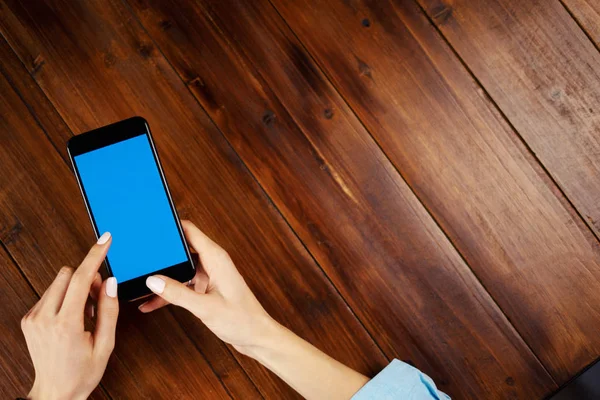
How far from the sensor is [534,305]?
853mm

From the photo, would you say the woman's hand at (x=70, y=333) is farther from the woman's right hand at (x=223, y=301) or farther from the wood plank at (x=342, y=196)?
the wood plank at (x=342, y=196)

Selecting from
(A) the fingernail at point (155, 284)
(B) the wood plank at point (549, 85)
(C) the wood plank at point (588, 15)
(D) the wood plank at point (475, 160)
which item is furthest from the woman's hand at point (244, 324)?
(C) the wood plank at point (588, 15)

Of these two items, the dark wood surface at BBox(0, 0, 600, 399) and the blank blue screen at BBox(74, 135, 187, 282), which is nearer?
the blank blue screen at BBox(74, 135, 187, 282)

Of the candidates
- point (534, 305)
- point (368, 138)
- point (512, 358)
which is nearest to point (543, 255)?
point (534, 305)

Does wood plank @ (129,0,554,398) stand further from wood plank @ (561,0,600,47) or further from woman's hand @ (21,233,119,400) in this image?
wood plank @ (561,0,600,47)

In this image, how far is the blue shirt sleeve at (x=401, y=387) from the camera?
722mm

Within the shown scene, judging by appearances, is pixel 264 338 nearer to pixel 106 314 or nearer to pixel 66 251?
pixel 106 314

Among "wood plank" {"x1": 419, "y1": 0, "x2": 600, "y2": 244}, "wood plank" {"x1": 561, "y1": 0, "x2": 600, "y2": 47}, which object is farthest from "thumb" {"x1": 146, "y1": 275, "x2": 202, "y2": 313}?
"wood plank" {"x1": 561, "y1": 0, "x2": 600, "y2": 47}

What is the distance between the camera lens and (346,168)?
0.85m

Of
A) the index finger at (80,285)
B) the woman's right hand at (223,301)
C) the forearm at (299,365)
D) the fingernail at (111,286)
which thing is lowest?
the forearm at (299,365)

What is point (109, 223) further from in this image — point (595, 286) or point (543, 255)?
point (595, 286)

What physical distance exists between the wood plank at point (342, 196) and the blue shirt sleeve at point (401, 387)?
0.08m

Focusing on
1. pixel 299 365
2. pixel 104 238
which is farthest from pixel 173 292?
pixel 299 365

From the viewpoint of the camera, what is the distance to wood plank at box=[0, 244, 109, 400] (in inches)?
31.0
